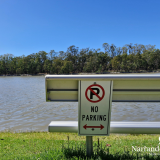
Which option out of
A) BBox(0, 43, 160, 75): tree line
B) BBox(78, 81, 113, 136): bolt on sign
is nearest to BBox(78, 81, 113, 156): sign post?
BBox(78, 81, 113, 136): bolt on sign

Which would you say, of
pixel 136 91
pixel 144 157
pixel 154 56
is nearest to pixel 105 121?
pixel 136 91

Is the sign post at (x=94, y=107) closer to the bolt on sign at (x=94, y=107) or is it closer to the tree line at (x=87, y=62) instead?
the bolt on sign at (x=94, y=107)

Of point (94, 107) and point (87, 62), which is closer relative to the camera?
point (94, 107)

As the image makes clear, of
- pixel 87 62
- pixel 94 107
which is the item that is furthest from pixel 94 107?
pixel 87 62

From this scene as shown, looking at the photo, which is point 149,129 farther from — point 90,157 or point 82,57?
point 82,57

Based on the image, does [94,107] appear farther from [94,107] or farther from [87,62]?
[87,62]

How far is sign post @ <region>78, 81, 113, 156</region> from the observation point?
190 cm

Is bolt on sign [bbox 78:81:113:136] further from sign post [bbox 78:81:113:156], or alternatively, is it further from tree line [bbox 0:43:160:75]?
tree line [bbox 0:43:160:75]

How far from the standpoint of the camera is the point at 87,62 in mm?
102438

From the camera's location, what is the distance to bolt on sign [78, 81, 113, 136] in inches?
74.7

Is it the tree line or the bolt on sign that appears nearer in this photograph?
the bolt on sign

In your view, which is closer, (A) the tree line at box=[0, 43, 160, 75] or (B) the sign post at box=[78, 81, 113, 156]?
(B) the sign post at box=[78, 81, 113, 156]

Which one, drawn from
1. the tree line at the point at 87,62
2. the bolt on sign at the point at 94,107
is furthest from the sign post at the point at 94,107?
the tree line at the point at 87,62

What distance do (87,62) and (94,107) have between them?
10113 cm
